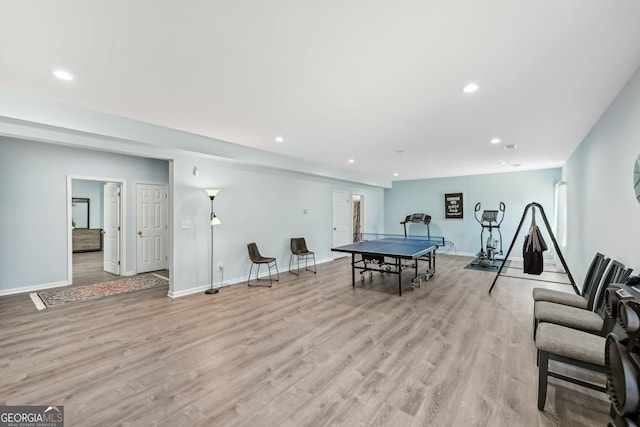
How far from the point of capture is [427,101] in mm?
2785

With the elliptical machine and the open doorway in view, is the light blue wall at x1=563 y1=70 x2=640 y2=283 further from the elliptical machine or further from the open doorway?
the open doorway

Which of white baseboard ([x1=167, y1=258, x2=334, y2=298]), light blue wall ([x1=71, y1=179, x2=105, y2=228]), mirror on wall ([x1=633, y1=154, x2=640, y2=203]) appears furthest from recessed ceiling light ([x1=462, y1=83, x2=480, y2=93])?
light blue wall ([x1=71, y1=179, x2=105, y2=228])

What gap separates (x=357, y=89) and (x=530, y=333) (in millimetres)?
3288

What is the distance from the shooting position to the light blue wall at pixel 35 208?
4258 millimetres

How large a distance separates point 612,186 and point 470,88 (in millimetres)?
1788

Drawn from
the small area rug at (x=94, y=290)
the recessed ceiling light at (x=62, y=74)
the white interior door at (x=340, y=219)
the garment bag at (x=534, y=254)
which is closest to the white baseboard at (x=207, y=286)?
the small area rug at (x=94, y=290)

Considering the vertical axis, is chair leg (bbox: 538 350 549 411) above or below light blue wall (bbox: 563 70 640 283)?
below

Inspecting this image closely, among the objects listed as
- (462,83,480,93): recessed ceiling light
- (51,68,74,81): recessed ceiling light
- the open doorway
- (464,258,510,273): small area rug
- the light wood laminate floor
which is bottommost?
the light wood laminate floor

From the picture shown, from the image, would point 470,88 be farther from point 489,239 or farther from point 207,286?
point 489,239

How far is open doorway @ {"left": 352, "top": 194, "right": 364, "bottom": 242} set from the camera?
9.05 m

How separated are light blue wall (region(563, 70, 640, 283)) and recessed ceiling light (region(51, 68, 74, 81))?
15.5 ft

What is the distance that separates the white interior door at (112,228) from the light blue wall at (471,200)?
8.16 m

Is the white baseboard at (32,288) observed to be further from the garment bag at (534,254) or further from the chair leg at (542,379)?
the garment bag at (534,254)

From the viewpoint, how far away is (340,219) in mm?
7926
